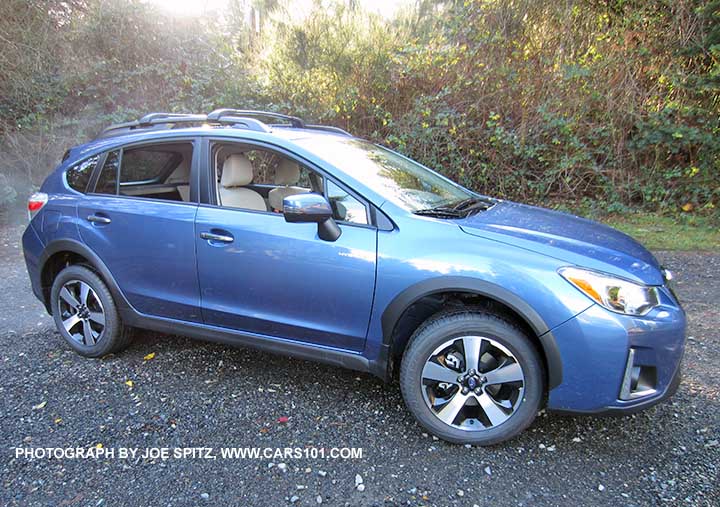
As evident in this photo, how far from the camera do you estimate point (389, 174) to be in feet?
9.78

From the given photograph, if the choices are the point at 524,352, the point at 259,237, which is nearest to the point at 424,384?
the point at 524,352

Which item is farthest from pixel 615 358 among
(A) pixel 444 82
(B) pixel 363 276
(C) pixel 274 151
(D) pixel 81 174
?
(A) pixel 444 82

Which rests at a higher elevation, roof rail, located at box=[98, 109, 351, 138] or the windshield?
roof rail, located at box=[98, 109, 351, 138]

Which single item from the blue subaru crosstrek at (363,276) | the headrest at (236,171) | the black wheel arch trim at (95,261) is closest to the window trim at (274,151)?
the blue subaru crosstrek at (363,276)

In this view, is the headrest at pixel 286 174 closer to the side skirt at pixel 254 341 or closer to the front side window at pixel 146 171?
the front side window at pixel 146 171

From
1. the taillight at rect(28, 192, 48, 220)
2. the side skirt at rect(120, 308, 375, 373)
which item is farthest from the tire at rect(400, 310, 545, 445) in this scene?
the taillight at rect(28, 192, 48, 220)

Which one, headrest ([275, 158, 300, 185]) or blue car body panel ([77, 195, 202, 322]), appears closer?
A: blue car body panel ([77, 195, 202, 322])

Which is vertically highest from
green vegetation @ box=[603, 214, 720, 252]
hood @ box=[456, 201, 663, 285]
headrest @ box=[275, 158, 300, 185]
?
headrest @ box=[275, 158, 300, 185]

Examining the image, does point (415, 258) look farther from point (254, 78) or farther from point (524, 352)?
point (254, 78)

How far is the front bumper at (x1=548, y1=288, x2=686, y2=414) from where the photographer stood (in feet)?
6.84

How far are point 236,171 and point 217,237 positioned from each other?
29.3 inches

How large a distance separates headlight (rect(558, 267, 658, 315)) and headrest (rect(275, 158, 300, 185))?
210 cm

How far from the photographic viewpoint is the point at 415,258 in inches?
92.6

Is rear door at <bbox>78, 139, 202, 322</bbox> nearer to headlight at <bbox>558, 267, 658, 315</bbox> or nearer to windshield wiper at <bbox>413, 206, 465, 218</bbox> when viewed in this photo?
windshield wiper at <bbox>413, 206, 465, 218</bbox>
